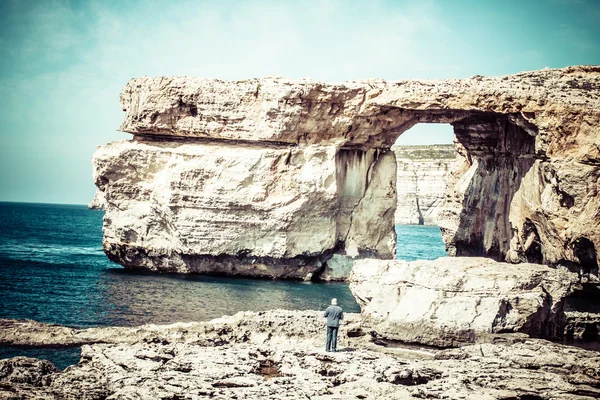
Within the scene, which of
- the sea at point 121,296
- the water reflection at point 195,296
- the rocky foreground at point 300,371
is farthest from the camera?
the water reflection at point 195,296

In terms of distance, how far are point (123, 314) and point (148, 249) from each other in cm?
1048

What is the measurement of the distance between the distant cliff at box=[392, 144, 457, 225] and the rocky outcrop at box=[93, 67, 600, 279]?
217 ft

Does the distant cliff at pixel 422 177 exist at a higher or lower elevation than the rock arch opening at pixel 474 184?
higher

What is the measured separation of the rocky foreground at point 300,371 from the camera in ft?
37.8

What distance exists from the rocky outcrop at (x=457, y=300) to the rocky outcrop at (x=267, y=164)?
11.6 meters

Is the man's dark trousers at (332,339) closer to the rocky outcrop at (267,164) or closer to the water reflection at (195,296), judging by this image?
the water reflection at (195,296)

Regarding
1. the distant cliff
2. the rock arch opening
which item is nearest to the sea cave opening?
the distant cliff

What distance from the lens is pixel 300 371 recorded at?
12852 mm

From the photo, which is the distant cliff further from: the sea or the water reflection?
the water reflection

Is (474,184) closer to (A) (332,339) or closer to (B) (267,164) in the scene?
(B) (267,164)

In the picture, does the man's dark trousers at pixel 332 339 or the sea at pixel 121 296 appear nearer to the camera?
the man's dark trousers at pixel 332 339

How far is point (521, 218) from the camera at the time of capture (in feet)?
101

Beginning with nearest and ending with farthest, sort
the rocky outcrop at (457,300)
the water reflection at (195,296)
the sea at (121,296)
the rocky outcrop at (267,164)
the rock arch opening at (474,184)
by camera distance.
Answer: the rocky outcrop at (457,300) < the sea at (121,296) < the water reflection at (195,296) < the rocky outcrop at (267,164) < the rock arch opening at (474,184)

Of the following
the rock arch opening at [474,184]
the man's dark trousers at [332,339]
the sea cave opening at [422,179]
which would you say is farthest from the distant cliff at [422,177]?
the man's dark trousers at [332,339]
